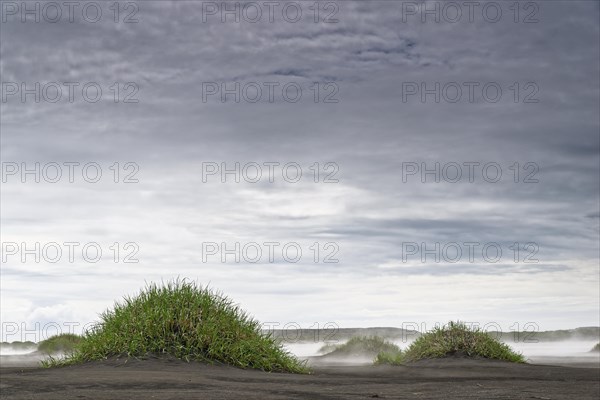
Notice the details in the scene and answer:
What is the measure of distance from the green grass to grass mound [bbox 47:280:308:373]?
5995mm

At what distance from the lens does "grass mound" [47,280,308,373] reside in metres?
13.4

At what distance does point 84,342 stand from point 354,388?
6789mm

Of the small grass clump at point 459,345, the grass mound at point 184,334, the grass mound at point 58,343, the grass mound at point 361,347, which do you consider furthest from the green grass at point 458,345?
the grass mound at point 58,343

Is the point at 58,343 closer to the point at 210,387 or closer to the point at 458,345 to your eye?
the point at 458,345

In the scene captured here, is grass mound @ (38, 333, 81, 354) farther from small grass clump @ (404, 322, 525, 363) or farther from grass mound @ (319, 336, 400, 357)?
small grass clump @ (404, 322, 525, 363)

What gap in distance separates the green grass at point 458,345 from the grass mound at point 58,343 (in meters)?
12.8

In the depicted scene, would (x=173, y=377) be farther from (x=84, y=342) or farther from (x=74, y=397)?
(x=84, y=342)

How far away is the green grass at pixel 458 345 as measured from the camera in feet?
63.3

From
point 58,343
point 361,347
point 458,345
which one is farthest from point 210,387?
point 361,347

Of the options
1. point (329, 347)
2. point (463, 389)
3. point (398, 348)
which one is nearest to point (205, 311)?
point (463, 389)

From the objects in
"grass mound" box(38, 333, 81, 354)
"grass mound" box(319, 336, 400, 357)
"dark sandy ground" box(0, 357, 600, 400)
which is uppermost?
"dark sandy ground" box(0, 357, 600, 400)

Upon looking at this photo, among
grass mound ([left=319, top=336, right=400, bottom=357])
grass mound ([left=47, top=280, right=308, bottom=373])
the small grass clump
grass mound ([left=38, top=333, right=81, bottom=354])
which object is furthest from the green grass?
grass mound ([left=38, top=333, right=81, bottom=354])

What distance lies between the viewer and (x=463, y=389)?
32.5ft

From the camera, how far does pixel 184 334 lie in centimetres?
1352
